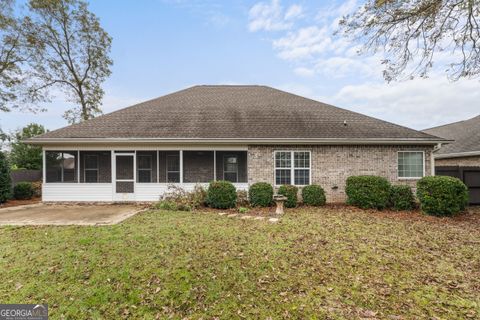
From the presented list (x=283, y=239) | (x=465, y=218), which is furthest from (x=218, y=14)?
(x=465, y=218)

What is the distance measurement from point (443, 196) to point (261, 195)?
6.67 meters

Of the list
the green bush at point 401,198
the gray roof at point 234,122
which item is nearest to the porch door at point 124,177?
the gray roof at point 234,122

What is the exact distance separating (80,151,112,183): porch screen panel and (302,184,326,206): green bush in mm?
10119

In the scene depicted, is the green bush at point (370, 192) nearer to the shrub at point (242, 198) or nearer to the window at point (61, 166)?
the shrub at point (242, 198)

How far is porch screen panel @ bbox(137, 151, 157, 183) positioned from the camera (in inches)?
506

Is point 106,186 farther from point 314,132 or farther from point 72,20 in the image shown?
point 72,20

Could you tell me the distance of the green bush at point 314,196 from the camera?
10797 mm

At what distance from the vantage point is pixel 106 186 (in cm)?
1157

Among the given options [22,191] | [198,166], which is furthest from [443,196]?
[22,191]

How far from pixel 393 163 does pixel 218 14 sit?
10931 mm

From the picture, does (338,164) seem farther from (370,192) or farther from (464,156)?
(464,156)

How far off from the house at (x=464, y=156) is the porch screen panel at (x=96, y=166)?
670 inches

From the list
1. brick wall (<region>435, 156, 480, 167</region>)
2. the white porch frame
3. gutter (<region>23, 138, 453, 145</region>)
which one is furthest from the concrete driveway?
brick wall (<region>435, 156, 480, 167</region>)

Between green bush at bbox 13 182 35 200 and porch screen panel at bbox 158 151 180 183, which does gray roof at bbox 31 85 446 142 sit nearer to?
porch screen panel at bbox 158 151 180 183
